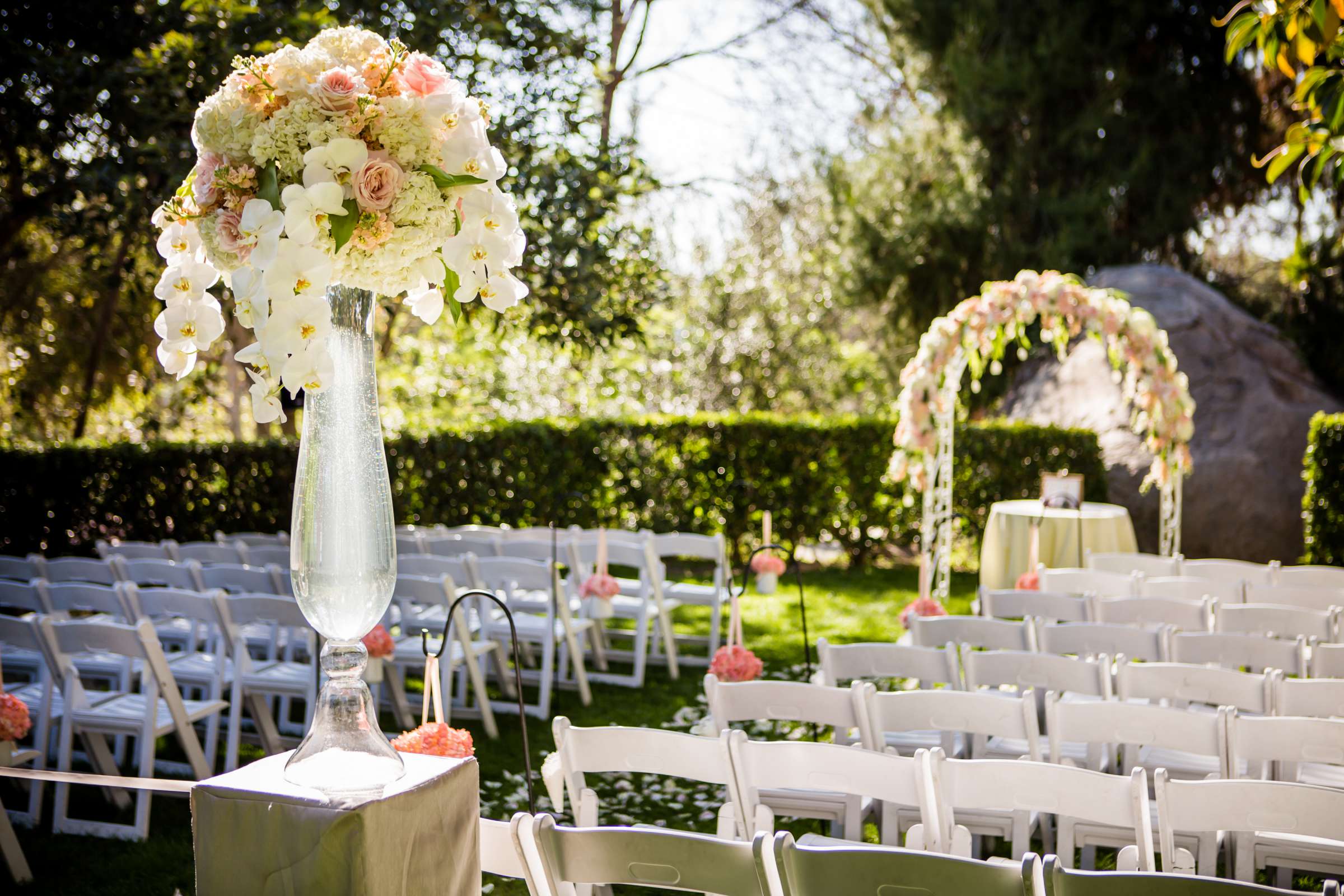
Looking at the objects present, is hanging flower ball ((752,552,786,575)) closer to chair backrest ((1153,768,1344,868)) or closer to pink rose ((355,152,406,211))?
chair backrest ((1153,768,1344,868))

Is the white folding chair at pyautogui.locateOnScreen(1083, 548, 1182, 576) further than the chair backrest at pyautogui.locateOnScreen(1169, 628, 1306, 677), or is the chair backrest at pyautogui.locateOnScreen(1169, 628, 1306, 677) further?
the white folding chair at pyautogui.locateOnScreen(1083, 548, 1182, 576)

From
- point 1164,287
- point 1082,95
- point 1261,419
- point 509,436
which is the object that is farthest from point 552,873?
point 1082,95

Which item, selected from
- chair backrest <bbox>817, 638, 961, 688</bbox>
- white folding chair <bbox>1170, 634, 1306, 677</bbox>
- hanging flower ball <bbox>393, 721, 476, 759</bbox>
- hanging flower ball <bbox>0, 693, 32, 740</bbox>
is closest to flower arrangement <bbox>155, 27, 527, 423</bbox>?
hanging flower ball <bbox>393, 721, 476, 759</bbox>

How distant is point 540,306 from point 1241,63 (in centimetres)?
1109

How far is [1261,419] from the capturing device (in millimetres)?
11562

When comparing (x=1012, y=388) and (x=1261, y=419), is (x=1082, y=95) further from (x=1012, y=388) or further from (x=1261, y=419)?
(x=1261, y=419)

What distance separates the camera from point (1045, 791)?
2.82 metres

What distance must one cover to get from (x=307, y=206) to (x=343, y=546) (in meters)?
0.55

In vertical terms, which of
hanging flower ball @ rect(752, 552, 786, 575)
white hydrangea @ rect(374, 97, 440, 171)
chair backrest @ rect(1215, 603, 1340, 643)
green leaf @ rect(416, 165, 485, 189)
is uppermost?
white hydrangea @ rect(374, 97, 440, 171)

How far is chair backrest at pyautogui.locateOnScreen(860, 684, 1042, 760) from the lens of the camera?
11.5ft

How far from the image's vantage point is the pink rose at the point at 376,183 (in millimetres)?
1725

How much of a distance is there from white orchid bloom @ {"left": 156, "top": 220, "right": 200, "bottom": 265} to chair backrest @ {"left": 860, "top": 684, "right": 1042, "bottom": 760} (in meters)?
2.53

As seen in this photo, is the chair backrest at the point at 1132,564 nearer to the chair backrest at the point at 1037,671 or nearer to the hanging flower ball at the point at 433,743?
the chair backrest at the point at 1037,671

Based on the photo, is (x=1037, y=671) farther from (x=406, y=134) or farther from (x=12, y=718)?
(x=12, y=718)
